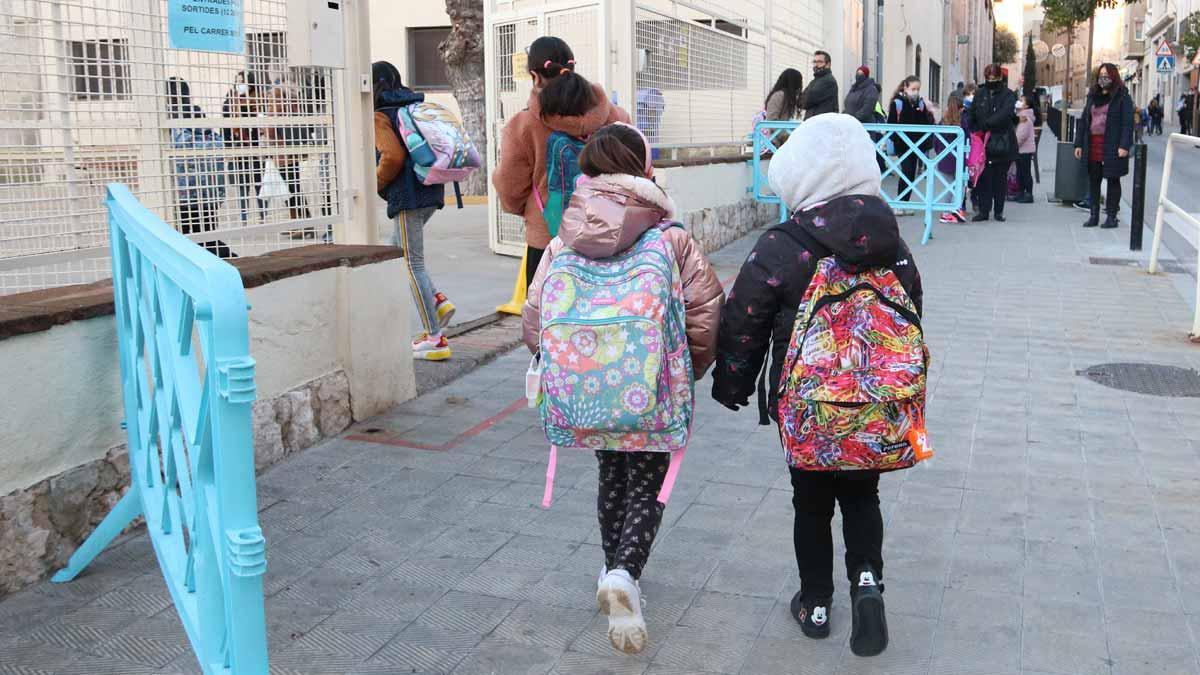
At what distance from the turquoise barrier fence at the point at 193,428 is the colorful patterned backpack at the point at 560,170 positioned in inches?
88.9

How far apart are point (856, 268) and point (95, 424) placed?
254 centimetres

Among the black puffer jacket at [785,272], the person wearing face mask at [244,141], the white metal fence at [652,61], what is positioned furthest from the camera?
the white metal fence at [652,61]

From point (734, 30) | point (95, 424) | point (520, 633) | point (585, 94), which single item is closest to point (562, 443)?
point (520, 633)

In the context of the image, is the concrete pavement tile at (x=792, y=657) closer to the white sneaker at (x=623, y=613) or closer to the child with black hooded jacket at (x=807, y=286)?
the child with black hooded jacket at (x=807, y=286)

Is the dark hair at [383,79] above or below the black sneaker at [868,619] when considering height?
above

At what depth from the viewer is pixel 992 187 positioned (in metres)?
14.3

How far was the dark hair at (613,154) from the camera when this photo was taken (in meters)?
3.36

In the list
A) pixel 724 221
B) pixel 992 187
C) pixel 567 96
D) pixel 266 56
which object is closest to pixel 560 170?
pixel 567 96

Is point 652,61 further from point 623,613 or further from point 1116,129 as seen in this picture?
point 623,613

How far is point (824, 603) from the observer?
3.36 metres

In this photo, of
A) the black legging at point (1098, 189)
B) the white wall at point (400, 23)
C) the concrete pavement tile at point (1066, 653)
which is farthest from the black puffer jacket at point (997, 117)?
the concrete pavement tile at point (1066, 653)

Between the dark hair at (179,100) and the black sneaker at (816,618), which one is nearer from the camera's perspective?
the black sneaker at (816,618)

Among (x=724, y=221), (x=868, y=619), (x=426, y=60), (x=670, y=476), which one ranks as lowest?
(x=868, y=619)

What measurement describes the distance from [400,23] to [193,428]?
20.7 metres
